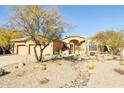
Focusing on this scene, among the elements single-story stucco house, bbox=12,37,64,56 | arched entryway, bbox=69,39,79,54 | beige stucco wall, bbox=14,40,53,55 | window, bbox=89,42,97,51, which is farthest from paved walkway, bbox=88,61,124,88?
window, bbox=89,42,97,51

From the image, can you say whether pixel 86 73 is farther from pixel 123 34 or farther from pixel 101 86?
pixel 123 34

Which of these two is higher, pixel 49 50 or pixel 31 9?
pixel 31 9

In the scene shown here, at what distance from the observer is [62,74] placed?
712 inches

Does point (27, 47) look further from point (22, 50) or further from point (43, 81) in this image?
point (43, 81)

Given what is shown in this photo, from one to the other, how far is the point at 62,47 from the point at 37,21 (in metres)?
22.5

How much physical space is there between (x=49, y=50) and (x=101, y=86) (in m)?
25.9

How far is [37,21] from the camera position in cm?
→ 2353

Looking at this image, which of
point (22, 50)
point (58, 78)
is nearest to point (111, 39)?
point (22, 50)

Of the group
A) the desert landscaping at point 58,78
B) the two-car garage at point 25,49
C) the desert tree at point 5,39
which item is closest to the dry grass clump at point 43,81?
the desert landscaping at point 58,78

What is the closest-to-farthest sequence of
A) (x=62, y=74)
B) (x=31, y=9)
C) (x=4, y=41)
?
1. (x=62, y=74)
2. (x=31, y=9)
3. (x=4, y=41)

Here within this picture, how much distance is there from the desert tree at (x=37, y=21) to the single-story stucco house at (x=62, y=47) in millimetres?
14619

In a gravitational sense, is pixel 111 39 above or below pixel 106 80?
above

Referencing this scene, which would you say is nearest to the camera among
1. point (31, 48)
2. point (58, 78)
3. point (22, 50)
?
point (58, 78)
